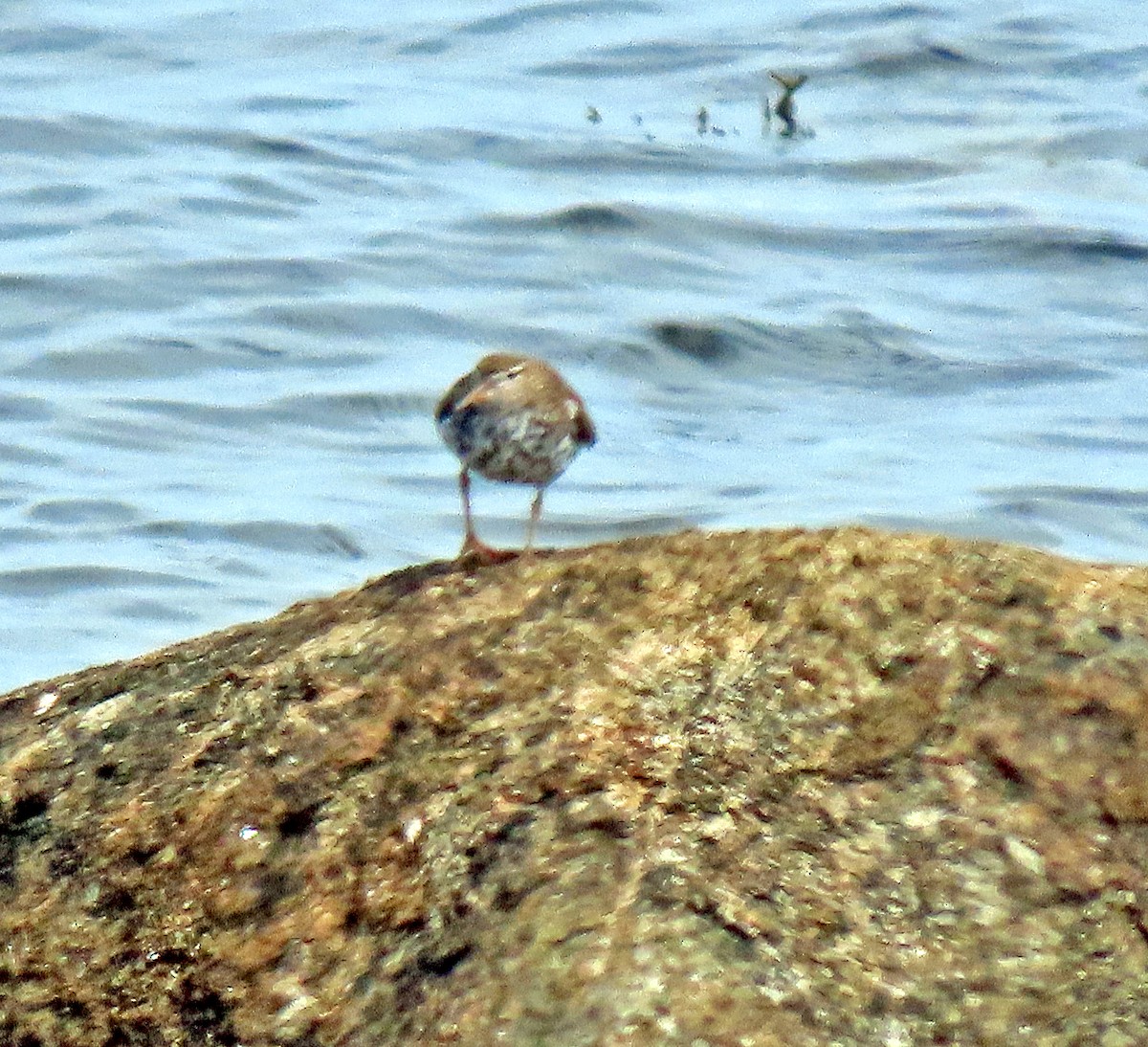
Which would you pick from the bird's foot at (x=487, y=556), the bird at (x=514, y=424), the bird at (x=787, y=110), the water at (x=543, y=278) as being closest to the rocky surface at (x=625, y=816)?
the bird's foot at (x=487, y=556)

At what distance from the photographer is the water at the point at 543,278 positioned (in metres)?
14.3

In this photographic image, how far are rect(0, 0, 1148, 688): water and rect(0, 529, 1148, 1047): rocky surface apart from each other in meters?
6.66

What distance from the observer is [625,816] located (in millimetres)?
4902

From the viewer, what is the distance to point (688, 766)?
5.03 meters

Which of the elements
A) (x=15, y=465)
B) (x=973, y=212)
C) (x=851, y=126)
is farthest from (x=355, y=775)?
(x=851, y=126)

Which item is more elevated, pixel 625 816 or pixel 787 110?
pixel 625 816

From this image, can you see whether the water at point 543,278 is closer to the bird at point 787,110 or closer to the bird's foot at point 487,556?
the bird at point 787,110

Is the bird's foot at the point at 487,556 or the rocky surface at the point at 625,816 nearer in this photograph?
the rocky surface at the point at 625,816

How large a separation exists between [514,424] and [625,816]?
8.23ft

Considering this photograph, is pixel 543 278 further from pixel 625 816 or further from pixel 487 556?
pixel 625 816

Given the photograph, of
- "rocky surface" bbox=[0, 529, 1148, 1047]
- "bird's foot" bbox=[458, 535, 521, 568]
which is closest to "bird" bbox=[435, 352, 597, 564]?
"bird's foot" bbox=[458, 535, 521, 568]

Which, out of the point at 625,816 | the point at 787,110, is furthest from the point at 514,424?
the point at 787,110

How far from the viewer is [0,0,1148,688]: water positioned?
46.8 ft

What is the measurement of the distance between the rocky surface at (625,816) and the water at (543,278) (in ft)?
21.9
